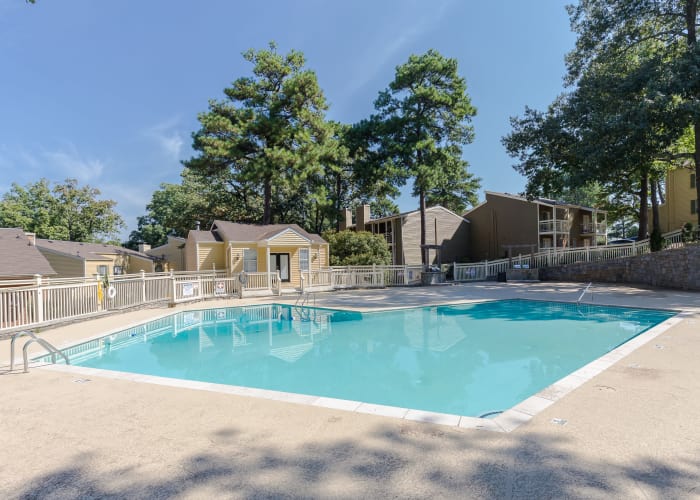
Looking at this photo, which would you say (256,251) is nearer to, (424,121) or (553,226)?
(424,121)

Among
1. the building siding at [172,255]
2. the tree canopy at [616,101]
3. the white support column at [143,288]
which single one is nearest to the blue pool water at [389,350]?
the white support column at [143,288]

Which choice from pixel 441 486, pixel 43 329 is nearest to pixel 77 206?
pixel 43 329

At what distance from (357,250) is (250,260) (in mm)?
6466

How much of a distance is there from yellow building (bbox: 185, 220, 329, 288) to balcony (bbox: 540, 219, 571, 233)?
16640 millimetres

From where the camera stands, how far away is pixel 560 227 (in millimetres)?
27234

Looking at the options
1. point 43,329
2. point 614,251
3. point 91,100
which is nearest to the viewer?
point 43,329

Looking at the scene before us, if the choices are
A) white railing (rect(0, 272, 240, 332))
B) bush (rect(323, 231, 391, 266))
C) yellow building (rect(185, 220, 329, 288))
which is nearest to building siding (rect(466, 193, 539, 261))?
bush (rect(323, 231, 391, 266))

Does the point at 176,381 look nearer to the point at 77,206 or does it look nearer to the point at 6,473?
the point at 6,473

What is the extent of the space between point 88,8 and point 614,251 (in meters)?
28.0

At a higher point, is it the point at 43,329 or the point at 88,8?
the point at 88,8

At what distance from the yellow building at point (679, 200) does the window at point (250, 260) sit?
29.1 m

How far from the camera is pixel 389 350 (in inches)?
333

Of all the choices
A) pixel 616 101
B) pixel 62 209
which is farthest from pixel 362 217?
pixel 62 209

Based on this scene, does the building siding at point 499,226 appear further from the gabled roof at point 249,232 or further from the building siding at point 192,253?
the building siding at point 192,253
